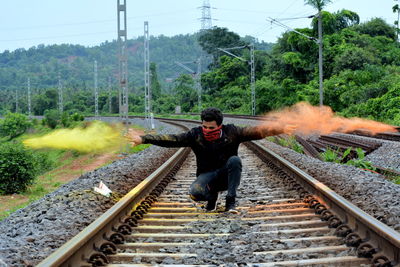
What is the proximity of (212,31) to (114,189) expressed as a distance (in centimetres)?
7267

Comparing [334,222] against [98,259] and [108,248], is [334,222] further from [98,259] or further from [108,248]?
[98,259]

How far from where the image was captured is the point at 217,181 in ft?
20.4

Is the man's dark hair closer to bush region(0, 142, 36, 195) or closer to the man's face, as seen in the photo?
the man's face

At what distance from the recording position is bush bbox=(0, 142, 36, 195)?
1408 centimetres

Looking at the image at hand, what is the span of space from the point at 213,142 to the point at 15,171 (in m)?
10.1

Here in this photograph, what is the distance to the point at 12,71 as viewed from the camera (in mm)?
164750

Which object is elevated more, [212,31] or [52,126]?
[212,31]

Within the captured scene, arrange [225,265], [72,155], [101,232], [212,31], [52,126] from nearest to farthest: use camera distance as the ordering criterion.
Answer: [225,265]
[101,232]
[72,155]
[52,126]
[212,31]

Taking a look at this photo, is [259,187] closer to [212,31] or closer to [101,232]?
[101,232]

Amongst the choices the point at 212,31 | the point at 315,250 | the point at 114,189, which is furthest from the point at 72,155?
the point at 212,31

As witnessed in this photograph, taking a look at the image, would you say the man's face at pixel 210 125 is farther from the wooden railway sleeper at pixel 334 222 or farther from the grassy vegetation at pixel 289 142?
the grassy vegetation at pixel 289 142

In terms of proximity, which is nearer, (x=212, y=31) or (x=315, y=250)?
(x=315, y=250)

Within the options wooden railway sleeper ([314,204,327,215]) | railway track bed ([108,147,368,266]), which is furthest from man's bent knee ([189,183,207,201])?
wooden railway sleeper ([314,204,327,215])

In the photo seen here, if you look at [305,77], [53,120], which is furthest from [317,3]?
[53,120]
